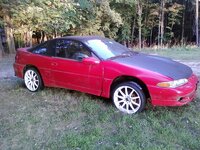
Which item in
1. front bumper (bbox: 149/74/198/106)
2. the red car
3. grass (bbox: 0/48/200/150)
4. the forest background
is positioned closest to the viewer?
grass (bbox: 0/48/200/150)

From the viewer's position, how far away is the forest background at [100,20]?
14.6 meters

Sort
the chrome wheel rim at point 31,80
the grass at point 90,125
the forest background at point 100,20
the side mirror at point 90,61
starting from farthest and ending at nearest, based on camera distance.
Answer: the forest background at point 100,20, the chrome wheel rim at point 31,80, the side mirror at point 90,61, the grass at point 90,125

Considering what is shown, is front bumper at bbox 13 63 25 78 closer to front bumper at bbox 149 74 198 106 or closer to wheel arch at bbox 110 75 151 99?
wheel arch at bbox 110 75 151 99

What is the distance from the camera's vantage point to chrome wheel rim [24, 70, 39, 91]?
7059 millimetres

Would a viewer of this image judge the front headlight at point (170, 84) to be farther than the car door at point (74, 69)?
No

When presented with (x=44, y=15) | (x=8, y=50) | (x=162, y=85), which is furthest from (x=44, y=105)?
(x=8, y=50)

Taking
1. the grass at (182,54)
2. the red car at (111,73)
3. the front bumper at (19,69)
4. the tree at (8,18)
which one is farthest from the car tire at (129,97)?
the tree at (8,18)

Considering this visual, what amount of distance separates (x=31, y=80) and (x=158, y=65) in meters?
3.19

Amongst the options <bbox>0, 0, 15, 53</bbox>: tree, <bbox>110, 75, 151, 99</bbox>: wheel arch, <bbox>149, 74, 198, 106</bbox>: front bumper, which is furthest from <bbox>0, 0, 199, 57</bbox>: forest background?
<bbox>149, 74, 198, 106</bbox>: front bumper

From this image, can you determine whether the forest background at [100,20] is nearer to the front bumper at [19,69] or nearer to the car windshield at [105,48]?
the front bumper at [19,69]

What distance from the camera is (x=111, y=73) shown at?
220 inches

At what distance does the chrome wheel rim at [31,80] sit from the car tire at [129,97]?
2296mm

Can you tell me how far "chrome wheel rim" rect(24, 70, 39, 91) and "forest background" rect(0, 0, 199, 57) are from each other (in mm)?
6846

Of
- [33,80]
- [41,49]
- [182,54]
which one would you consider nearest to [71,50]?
[41,49]
